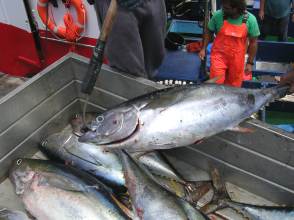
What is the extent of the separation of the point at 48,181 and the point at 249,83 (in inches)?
98.9

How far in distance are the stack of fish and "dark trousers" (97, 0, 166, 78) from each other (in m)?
0.48

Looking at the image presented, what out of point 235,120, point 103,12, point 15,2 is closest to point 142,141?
point 235,120

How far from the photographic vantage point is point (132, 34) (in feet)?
8.11

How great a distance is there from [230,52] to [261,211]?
219 centimetres

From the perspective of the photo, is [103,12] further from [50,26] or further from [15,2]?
[15,2]

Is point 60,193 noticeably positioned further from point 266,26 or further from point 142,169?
point 266,26

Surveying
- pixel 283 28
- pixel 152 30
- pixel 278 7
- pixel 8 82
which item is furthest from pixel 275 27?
pixel 8 82

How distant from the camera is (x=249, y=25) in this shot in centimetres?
393

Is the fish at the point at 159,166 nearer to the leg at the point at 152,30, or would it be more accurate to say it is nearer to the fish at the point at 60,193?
the fish at the point at 60,193

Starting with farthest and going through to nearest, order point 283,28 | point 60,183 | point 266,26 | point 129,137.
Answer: point 266,26
point 283,28
point 60,183
point 129,137

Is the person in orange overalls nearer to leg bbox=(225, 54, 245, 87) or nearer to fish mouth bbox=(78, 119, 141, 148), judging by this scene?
leg bbox=(225, 54, 245, 87)

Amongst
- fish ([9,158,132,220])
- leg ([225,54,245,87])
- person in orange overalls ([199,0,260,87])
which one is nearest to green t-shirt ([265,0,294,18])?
person in orange overalls ([199,0,260,87])

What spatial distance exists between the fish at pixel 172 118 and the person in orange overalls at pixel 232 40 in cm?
177

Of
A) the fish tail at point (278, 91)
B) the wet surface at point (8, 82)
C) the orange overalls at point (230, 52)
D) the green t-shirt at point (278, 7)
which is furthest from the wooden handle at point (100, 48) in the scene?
the green t-shirt at point (278, 7)
